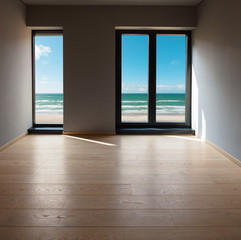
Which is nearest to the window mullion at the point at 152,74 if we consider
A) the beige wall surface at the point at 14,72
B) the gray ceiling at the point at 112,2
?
the gray ceiling at the point at 112,2

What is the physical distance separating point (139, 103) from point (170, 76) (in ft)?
6.91

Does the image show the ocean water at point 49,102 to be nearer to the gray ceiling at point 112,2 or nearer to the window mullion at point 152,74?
the window mullion at point 152,74

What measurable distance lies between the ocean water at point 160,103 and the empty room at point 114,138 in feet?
31.8

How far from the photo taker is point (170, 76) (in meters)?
14.7

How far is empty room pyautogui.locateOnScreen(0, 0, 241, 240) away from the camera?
167 cm

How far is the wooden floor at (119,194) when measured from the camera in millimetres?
1535

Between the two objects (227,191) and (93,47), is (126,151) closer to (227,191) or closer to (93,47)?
(227,191)

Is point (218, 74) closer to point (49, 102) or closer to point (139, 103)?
point (139, 103)

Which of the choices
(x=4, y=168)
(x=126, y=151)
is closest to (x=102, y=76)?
(x=126, y=151)

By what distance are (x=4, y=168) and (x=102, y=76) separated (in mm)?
2309

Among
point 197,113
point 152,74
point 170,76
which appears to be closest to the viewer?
point 197,113

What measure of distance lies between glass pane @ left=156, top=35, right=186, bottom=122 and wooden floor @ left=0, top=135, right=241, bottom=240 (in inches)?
439

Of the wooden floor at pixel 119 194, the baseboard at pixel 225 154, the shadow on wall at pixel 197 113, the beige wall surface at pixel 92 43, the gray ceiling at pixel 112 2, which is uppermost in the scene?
the gray ceiling at pixel 112 2

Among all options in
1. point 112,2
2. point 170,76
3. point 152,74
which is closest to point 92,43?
point 112,2
